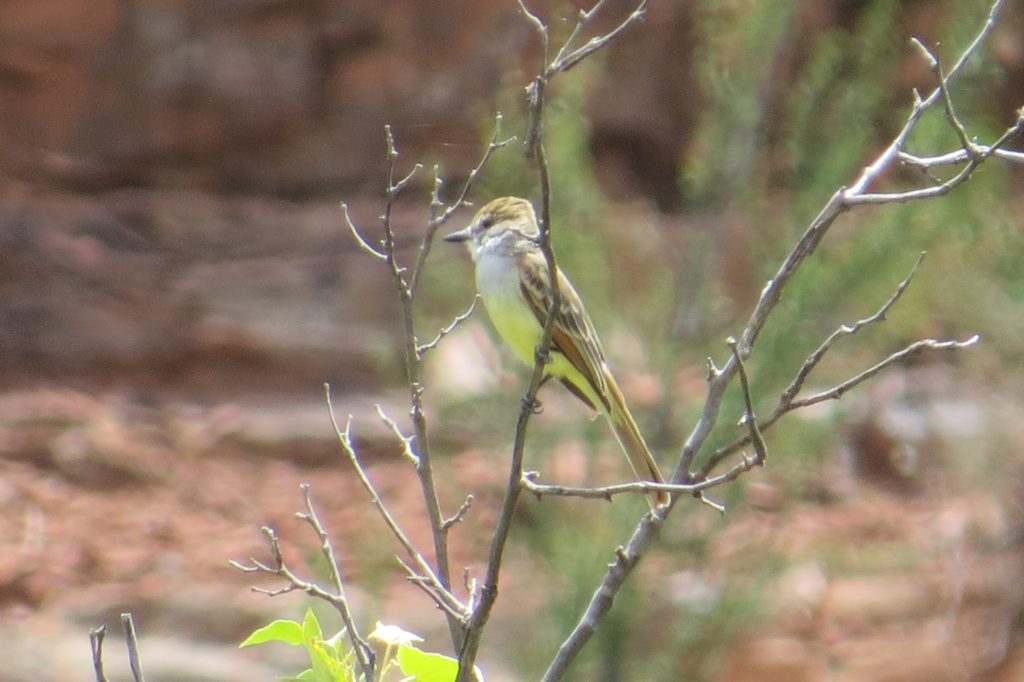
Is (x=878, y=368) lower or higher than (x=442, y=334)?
lower

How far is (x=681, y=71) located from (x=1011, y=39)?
2.15 m

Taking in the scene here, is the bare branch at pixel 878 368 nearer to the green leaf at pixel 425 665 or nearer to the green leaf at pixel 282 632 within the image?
the green leaf at pixel 425 665

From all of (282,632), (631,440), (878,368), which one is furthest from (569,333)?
(282,632)

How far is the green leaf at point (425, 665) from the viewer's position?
1.81 meters

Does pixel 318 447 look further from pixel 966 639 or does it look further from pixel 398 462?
pixel 966 639

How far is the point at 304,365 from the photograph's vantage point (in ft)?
23.1

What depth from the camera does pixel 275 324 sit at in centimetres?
705

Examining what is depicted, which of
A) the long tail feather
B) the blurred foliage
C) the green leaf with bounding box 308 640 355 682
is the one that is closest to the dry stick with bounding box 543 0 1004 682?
the green leaf with bounding box 308 640 355 682

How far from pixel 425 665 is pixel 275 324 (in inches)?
211

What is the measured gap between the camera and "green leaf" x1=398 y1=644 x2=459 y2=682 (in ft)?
5.92

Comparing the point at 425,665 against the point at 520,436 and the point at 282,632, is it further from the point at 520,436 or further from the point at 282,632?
the point at 520,436

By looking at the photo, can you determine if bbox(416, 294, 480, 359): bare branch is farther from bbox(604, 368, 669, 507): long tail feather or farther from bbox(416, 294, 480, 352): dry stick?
bbox(604, 368, 669, 507): long tail feather

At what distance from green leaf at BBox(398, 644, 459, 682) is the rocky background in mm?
3926

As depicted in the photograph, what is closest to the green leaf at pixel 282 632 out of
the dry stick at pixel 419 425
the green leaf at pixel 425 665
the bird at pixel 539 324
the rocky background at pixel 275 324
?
the green leaf at pixel 425 665
